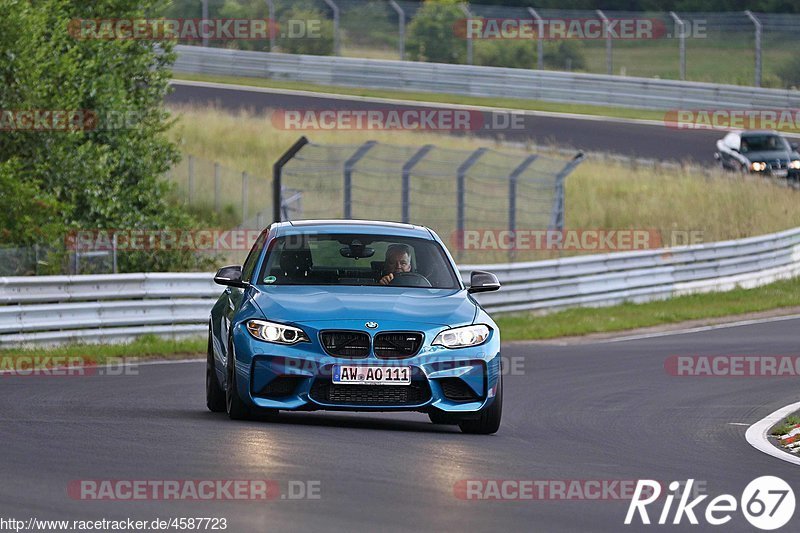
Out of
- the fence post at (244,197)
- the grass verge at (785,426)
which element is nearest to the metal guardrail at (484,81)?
the fence post at (244,197)

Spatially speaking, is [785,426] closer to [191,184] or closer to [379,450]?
[379,450]

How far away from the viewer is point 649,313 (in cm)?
2555

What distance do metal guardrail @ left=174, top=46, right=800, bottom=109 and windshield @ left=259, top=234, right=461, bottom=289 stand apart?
1273 inches

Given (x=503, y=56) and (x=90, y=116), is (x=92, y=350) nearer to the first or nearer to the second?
(x=90, y=116)

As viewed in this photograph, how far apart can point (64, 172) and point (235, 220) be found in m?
8.05

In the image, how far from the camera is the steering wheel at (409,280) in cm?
1189

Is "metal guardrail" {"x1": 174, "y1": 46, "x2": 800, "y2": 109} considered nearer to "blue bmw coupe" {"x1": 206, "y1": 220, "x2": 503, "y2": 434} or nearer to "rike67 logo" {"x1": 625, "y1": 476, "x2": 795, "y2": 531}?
"blue bmw coupe" {"x1": 206, "y1": 220, "x2": 503, "y2": 434}

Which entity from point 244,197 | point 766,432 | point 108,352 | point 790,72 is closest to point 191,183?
point 244,197

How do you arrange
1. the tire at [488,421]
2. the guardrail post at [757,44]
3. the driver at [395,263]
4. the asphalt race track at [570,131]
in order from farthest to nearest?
the guardrail post at [757,44], the asphalt race track at [570,131], the driver at [395,263], the tire at [488,421]

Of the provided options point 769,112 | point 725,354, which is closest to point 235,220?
point 725,354

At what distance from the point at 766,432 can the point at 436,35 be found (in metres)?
37.2

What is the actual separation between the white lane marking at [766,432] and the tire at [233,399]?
356 centimetres

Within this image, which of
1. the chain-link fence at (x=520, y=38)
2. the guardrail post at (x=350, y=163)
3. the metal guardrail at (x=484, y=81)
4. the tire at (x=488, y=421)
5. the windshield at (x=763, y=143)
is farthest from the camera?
the chain-link fence at (x=520, y=38)

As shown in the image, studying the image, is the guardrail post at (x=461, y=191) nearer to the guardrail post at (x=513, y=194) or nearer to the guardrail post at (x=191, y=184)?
the guardrail post at (x=513, y=194)
